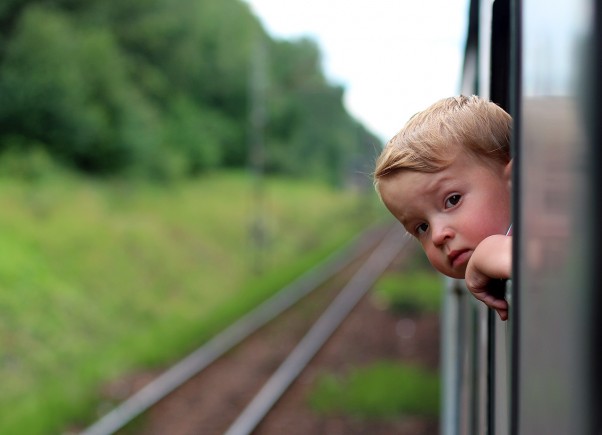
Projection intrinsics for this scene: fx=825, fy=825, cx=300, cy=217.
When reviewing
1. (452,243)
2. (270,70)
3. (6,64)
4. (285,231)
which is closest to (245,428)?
(452,243)

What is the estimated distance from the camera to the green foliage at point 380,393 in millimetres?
9812

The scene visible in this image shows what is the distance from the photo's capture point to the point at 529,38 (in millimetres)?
1031

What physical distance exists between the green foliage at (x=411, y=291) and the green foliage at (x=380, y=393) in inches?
161

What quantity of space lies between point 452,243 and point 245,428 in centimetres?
800

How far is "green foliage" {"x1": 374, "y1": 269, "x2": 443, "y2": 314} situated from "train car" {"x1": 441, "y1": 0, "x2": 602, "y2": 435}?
1433 centimetres

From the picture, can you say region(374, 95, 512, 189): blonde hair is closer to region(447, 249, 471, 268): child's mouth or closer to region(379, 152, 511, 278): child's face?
region(379, 152, 511, 278): child's face

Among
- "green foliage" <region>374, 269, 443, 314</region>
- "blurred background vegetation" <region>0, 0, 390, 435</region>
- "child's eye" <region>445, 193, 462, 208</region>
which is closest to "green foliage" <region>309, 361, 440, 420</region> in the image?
"blurred background vegetation" <region>0, 0, 390, 435</region>

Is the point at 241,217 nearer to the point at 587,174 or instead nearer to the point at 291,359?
the point at 291,359

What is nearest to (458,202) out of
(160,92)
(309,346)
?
(309,346)

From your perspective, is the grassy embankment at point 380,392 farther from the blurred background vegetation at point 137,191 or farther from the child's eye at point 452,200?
the child's eye at point 452,200

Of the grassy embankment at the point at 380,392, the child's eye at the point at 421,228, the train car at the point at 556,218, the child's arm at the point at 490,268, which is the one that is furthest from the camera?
the grassy embankment at the point at 380,392

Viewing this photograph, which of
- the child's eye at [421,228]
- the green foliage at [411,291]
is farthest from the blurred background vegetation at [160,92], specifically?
the child's eye at [421,228]

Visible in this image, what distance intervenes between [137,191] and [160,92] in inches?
278

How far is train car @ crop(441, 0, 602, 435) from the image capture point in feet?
2.93
